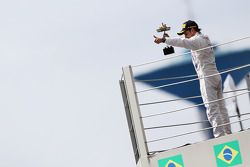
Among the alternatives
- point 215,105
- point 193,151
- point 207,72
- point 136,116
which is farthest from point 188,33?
point 193,151

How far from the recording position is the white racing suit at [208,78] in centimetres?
1254

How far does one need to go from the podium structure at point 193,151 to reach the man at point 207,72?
28 centimetres

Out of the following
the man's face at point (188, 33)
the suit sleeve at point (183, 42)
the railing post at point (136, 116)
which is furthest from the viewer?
the man's face at point (188, 33)

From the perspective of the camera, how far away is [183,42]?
12516mm

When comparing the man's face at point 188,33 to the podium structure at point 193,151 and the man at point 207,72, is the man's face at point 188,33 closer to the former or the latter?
the man at point 207,72

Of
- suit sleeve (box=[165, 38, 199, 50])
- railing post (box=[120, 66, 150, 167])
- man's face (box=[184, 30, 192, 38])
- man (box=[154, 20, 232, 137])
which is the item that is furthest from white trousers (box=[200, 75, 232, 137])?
railing post (box=[120, 66, 150, 167])

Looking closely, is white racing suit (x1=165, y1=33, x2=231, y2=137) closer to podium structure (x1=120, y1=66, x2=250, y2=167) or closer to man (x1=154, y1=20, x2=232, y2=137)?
man (x1=154, y1=20, x2=232, y2=137)

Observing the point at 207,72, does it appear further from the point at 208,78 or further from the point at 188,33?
the point at 188,33

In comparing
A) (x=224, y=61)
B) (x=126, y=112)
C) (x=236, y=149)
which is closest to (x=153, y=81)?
(x=126, y=112)

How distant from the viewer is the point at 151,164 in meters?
12.4

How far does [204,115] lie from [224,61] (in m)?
0.83

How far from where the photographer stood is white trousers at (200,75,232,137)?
12539 millimetres

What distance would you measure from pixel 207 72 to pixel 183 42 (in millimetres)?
480

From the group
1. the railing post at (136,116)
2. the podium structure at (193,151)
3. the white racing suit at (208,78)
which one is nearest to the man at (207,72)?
the white racing suit at (208,78)
